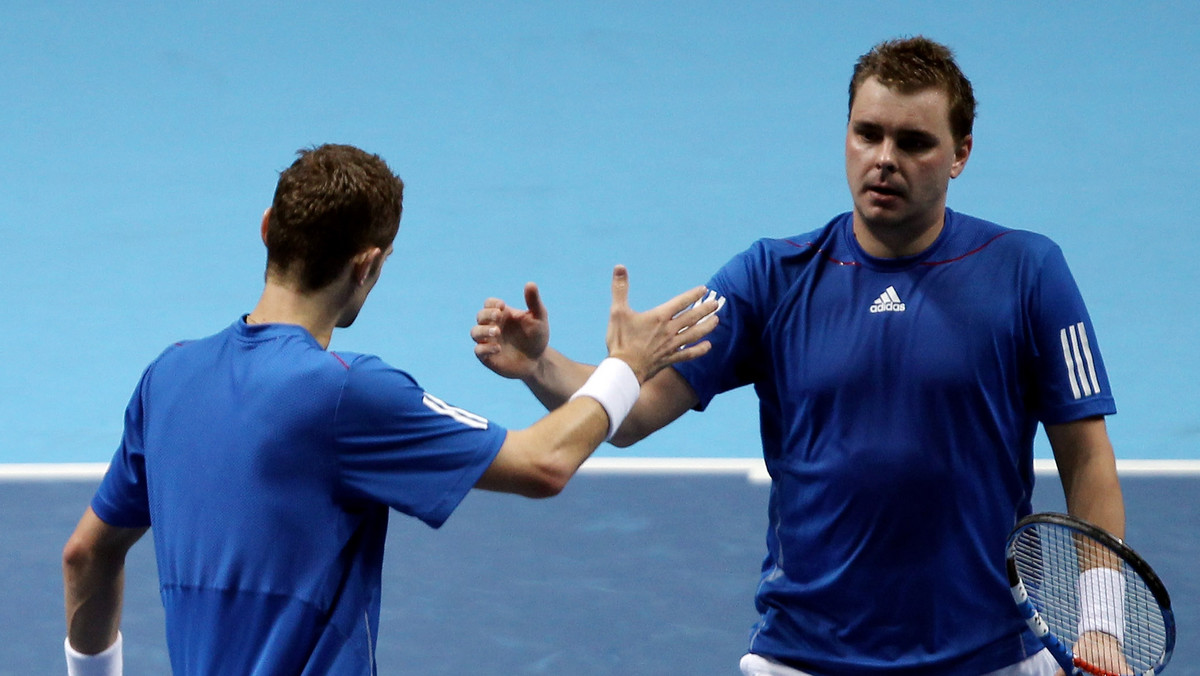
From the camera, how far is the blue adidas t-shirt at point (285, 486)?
2561mm

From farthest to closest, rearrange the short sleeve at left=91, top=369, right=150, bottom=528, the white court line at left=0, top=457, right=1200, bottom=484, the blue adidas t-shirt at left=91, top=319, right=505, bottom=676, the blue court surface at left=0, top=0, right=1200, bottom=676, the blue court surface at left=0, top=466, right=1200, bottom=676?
1. the blue court surface at left=0, top=0, right=1200, bottom=676
2. the white court line at left=0, top=457, right=1200, bottom=484
3. the blue court surface at left=0, top=466, right=1200, bottom=676
4. the short sleeve at left=91, top=369, right=150, bottom=528
5. the blue adidas t-shirt at left=91, top=319, right=505, bottom=676

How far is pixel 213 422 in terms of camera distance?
2.62 m

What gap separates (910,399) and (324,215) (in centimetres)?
124

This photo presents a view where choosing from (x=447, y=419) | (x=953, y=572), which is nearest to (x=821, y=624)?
(x=953, y=572)

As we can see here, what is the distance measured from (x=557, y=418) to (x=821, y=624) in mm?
812

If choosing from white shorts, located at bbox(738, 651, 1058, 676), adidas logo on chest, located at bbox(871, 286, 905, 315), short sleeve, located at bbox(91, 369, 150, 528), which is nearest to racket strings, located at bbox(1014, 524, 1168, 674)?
white shorts, located at bbox(738, 651, 1058, 676)

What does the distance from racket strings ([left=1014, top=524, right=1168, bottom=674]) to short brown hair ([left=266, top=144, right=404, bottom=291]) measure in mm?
1414

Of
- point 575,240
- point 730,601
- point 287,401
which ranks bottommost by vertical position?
point 730,601

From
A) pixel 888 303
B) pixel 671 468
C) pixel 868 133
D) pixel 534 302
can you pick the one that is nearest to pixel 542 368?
pixel 534 302

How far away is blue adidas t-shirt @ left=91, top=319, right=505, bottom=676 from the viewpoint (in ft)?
8.40

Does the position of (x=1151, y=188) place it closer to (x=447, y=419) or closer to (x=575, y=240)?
(x=575, y=240)

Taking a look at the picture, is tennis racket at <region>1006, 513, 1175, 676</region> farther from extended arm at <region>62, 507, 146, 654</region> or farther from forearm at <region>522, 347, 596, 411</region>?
extended arm at <region>62, 507, 146, 654</region>

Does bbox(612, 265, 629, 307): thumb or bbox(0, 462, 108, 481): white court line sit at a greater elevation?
bbox(612, 265, 629, 307): thumb

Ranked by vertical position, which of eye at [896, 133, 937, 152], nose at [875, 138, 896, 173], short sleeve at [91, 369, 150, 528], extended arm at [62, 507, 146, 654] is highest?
eye at [896, 133, 937, 152]
